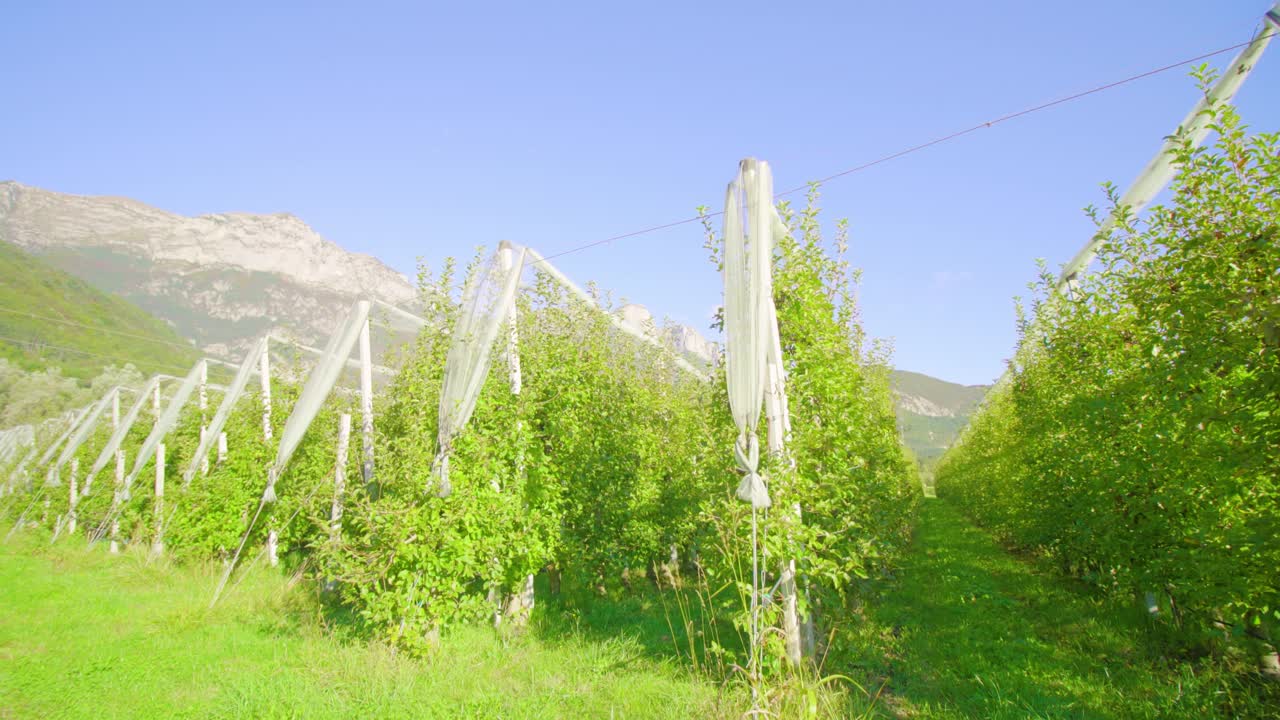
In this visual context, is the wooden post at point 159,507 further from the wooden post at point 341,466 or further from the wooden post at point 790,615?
the wooden post at point 790,615

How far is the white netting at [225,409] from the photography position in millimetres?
9617

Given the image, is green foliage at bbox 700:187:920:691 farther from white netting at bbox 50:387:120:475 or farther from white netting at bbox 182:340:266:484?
white netting at bbox 50:387:120:475

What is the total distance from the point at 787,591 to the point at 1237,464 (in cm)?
245

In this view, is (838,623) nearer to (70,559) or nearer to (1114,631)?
(1114,631)

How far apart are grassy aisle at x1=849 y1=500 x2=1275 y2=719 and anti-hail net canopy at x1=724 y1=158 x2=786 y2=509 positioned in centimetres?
212

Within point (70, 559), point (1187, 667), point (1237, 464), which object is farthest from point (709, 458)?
point (70, 559)

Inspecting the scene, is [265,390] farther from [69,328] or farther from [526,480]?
[69,328]

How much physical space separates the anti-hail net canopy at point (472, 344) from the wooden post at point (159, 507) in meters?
6.88

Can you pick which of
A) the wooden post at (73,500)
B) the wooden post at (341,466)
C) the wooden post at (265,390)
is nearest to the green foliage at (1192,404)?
the wooden post at (341,466)

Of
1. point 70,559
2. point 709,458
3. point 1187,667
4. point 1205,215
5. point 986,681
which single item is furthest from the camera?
point 70,559

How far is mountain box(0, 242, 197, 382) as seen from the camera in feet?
197

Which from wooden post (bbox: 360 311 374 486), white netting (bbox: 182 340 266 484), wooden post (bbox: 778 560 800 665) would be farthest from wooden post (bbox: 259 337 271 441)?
wooden post (bbox: 778 560 800 665)

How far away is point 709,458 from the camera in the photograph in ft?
17.4

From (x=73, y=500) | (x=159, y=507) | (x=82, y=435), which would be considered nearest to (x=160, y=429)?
(x=159, y=507)
